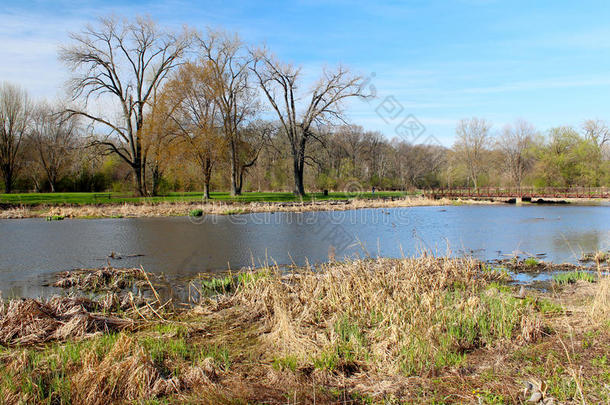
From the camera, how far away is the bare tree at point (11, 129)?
42688mm

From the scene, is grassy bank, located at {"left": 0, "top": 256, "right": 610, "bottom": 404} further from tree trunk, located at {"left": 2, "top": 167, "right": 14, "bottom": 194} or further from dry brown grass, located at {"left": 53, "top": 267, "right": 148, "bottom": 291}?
tree trunk, located at {"left": 2, "top": 167, "right": 14, "bottom": 194}

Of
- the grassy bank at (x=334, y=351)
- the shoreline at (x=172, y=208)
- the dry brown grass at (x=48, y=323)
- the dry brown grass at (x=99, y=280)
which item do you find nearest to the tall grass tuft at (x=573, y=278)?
the grassy bank at (x=334, y=351)

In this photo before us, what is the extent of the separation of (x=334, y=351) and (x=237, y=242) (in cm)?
1067

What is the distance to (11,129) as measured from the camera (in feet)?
145

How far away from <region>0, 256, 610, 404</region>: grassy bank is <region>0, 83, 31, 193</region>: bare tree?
44.6m

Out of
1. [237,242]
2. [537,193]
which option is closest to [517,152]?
[537,193]

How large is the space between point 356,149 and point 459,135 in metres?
15.6

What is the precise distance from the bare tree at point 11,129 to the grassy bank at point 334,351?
44580 millimetres

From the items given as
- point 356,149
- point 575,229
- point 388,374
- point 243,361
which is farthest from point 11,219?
point 356,149

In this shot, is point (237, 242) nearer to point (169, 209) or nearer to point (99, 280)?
point (99, 280)

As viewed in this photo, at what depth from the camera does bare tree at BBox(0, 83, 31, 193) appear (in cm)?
4269

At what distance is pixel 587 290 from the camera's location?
7586 millimetres

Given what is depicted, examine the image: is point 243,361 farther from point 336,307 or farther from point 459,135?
point 459,135

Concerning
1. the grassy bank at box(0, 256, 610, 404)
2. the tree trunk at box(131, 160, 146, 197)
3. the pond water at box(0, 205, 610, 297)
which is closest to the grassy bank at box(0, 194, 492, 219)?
the pond water at box(0, 205, 610, 297)
